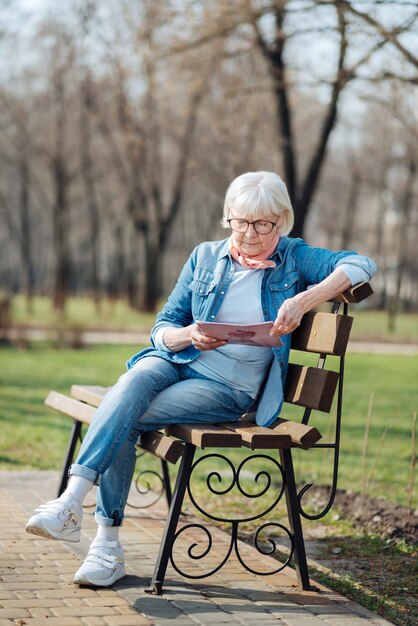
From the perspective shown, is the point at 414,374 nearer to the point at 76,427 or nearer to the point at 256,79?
the point at 256,79

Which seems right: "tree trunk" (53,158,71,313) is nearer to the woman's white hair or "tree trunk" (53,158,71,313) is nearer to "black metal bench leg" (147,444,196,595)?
the woman's white hair

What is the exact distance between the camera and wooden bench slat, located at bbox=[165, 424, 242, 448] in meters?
3.83

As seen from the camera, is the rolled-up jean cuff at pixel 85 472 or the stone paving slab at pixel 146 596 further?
the rolled-up jean cuff at pixel 85 472

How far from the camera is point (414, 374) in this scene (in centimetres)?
1586

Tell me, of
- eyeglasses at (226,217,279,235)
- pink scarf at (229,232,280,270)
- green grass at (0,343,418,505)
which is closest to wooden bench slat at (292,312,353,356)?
pink scarf at (229,232,280,270)

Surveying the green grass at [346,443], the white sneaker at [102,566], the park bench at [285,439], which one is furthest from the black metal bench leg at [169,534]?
the green grass at [346,443]

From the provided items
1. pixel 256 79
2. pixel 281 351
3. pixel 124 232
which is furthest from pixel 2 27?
pixel 124 232

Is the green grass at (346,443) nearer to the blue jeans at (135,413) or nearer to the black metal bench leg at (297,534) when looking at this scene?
the black metal bench leg at (297,534)

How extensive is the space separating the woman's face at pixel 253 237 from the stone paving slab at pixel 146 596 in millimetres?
1332

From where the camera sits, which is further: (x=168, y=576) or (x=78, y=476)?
(x=168, y=576)

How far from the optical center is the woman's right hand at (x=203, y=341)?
13.3ft

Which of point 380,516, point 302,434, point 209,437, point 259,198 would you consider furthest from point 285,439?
point 380,516

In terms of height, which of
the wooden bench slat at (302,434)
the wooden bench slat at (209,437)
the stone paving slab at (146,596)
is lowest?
the stone paving slab at (146,596)

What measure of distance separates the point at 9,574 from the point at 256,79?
63.3 ft
